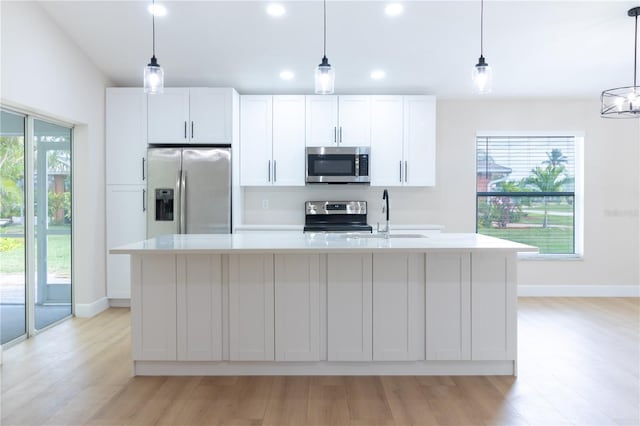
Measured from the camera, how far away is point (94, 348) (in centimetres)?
361

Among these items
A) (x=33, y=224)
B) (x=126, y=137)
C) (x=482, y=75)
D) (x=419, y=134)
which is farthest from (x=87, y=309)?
(x=482, y=75)

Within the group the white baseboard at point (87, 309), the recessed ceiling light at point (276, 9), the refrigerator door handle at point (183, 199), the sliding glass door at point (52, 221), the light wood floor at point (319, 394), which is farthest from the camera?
the refrigerator door handle at point (183, 199)

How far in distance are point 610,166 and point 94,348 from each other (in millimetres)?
5909

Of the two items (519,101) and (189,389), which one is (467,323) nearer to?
(189,389)

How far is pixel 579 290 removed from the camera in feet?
18.3

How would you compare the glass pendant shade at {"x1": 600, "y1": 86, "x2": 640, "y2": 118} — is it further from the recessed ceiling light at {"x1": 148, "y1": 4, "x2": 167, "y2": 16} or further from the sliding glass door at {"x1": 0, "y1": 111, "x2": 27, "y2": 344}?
the sliding glass door at {"x1": 0, "y1": 111, "x2": 27, "y2": 344}

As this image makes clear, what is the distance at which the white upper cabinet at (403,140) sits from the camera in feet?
16.9

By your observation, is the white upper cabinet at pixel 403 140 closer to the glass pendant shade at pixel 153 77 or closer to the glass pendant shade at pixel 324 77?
the glass pendant shade at pixel 324 77

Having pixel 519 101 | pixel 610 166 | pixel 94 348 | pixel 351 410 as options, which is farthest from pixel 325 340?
pixel 610 166

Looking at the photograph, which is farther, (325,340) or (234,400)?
(325,340)

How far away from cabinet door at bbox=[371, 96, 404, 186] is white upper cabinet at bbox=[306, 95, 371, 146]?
0.26 feet

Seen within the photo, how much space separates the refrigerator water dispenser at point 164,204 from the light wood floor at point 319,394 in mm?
1561

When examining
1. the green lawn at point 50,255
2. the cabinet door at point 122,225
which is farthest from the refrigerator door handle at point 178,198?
the green lawn at point 50,255

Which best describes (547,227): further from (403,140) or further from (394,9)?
(394,9)
